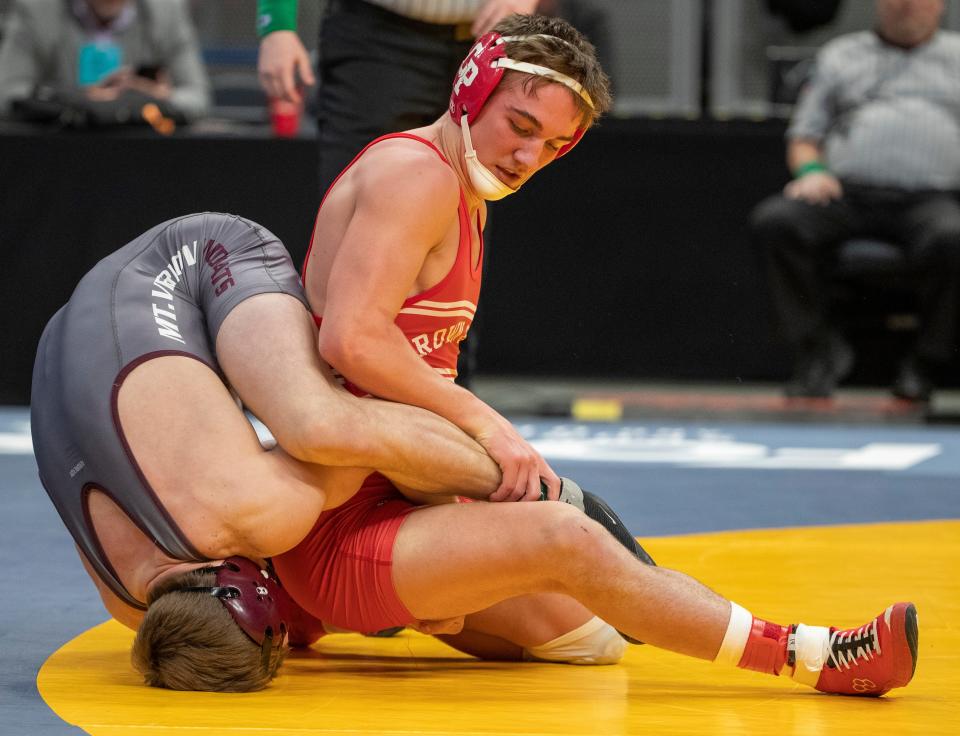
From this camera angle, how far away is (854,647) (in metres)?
2.68

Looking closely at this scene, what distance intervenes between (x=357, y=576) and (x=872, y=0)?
616cm

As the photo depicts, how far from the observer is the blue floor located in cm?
319

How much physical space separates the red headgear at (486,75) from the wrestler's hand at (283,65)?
114 centimetres

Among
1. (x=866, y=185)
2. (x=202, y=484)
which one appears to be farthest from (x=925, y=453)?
(x=202, y=484)

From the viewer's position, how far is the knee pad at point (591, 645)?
9.82 ft

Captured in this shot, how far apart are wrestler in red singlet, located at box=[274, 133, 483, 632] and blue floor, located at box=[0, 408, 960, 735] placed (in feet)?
1.68

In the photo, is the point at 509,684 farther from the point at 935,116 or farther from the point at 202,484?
the point at 935,116

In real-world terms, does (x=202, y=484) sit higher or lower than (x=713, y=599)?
higher

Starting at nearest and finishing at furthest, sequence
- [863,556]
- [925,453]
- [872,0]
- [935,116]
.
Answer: [863,556]
[925,453]
[935,116]
[872,0]

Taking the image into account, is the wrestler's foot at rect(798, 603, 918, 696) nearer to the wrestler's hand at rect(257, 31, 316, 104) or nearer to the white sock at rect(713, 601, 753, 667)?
the white sock at rect(713, 601, 753, 667)

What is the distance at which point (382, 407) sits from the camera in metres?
2.75

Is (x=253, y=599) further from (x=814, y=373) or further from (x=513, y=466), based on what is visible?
(x=814, y=373)

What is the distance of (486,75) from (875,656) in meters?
1.21

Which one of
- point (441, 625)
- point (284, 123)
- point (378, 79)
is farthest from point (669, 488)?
point (284, 123)
